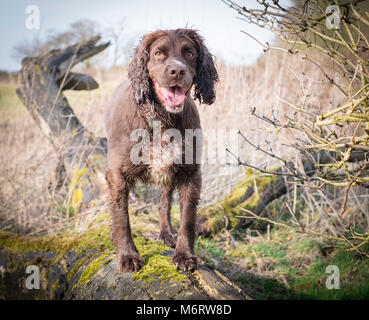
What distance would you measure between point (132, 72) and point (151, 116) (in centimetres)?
39

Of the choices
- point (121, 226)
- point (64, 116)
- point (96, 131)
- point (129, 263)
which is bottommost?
point (129, 263)

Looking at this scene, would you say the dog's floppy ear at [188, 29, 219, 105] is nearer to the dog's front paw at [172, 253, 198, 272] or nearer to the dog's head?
the dog's head

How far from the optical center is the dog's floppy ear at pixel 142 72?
2.97 metres

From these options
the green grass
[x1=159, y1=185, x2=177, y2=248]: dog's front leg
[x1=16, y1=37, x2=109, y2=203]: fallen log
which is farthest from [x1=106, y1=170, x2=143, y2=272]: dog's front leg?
the green grass

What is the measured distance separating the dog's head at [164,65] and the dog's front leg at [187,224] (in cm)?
62

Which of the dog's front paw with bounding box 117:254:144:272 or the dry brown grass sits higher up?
the dry brown grass

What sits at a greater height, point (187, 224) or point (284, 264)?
point (187, 224)

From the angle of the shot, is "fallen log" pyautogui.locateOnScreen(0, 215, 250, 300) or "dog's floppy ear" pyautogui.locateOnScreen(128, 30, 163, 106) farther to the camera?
"dog's floppy ear" pyautogui.locateOnScreen(128, 30, 163, 106)

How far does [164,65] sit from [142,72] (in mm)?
224

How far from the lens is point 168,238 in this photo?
11.3 ft

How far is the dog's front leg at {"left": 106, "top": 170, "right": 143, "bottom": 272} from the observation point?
2625mm

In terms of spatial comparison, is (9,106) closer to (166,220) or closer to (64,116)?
(64,116)

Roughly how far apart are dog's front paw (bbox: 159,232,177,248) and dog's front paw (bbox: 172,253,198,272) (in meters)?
0.65

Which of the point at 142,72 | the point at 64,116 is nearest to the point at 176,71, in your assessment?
the point at 142,72
